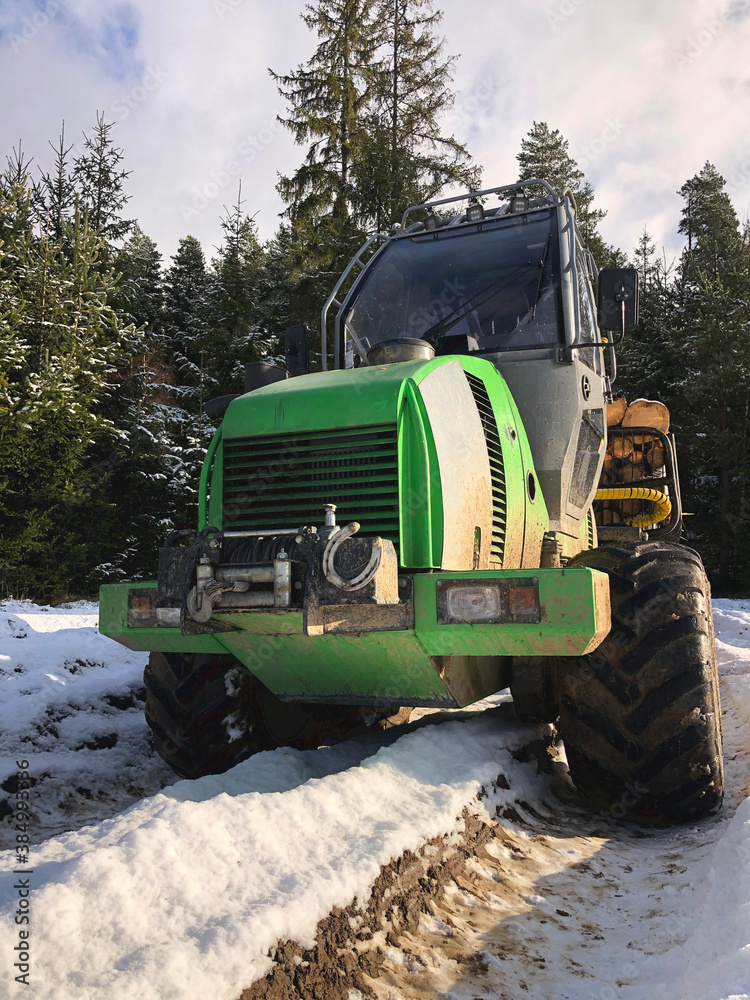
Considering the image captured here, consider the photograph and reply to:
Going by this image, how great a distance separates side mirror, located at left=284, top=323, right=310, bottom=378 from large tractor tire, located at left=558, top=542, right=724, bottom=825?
2.65m

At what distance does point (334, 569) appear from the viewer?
3121mm

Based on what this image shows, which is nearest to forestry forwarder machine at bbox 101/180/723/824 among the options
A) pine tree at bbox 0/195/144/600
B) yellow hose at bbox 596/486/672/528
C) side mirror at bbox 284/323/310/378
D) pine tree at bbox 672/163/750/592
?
side mirror at bbox 284/323/310/378

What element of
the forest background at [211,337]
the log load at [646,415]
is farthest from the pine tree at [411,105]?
the log load at [646,415]

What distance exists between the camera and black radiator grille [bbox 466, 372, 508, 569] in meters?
3.98

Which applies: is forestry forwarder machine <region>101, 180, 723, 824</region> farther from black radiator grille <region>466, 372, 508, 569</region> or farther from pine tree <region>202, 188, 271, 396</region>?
pine tree <region>202, 188, 271, 396</region>

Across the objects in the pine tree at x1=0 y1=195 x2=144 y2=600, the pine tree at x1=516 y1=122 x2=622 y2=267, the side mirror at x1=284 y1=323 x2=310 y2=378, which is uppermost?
the pine tree at x1=516 y1=122 x2=622 y2=267

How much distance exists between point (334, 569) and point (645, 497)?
474cm

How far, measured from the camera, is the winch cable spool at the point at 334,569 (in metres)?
3.07

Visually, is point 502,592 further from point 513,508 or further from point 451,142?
point 451,142

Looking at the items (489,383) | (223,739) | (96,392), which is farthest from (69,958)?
(96,392)

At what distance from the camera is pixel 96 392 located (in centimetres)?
1686

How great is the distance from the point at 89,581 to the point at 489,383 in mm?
14988

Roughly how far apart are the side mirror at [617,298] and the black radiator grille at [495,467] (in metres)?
1.35

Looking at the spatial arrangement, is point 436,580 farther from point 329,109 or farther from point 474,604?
point 329,109
